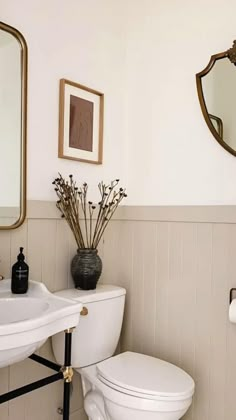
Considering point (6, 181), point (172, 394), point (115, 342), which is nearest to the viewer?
point (172, 394)

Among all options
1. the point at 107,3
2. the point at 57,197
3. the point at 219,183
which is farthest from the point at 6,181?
the point at 107,3

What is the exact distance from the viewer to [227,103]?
168 centimetres

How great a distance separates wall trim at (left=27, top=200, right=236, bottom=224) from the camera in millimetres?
1638

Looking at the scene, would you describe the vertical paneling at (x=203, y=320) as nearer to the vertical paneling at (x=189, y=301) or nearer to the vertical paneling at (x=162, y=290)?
the vertical paneling at (x=189, y=301)

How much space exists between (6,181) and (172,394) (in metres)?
1.05

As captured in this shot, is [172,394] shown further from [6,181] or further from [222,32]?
[222,32]

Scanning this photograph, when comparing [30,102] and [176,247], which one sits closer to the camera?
[30,102]

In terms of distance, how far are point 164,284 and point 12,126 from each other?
1.05m

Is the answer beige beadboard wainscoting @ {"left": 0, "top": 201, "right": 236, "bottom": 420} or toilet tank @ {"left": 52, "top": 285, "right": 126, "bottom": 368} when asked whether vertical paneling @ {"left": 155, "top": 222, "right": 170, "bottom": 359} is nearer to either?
beige beadboard wainscoting @ {"left": 0, "top": 201, "right": 236, "bottom": 420}

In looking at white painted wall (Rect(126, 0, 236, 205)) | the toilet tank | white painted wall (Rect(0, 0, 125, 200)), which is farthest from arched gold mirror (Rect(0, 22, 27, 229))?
Result: white painted wall (Rect(126, 0, 236, 205))

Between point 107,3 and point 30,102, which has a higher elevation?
point 107,3

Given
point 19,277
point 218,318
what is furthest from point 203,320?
point 19,277

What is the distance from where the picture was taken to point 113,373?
5.00 feet

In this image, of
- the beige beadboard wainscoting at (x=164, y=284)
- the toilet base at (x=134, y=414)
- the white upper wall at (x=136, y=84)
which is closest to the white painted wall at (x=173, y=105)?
the white upper wall at (x=136, y=84)
